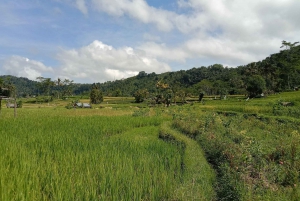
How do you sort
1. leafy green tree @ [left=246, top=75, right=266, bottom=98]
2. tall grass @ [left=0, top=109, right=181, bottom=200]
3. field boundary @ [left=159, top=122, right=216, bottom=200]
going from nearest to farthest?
tall grass @ [left=0, top=109, right=181, bottom=200] → field boundary @ [left=159, top=122, right=216, bottom=200] → leafy green tree @ [left=246, top=75, right=266, bottom=98]

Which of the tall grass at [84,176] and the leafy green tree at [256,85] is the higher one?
the leafy green tree at [256,85]

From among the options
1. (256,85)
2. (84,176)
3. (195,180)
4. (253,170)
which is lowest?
(195,180)

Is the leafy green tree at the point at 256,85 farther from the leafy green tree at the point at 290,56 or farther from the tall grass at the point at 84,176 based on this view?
the tall grass at the point at 84,176

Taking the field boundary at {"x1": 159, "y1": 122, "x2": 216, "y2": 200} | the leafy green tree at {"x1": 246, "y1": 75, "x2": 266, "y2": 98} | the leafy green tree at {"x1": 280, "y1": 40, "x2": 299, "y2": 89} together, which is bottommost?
the field boundary at {"x1": 159, "y1": 122, "x2": 216, "y2": 200}

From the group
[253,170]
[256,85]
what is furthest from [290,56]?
[253,170]

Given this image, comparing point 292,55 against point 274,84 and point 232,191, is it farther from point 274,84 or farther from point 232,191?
point 232,191

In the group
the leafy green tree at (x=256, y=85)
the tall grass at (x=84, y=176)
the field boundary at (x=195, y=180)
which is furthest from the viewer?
the leafy green tree at (x=256, y=85)

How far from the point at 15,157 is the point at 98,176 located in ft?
8.01

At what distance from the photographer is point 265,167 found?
636cm

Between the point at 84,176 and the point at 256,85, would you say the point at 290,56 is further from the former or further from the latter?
the point at 84,176

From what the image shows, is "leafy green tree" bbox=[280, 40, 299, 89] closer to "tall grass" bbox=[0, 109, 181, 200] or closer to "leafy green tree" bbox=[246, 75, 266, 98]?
"leafy green tree" bbox=[246, 75, 266, 98]

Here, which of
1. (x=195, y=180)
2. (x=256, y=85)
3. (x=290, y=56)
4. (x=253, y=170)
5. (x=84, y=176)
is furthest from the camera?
(x=290, y=56)

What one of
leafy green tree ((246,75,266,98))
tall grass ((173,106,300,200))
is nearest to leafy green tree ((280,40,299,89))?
leafy green tree ((246,75,266,98))

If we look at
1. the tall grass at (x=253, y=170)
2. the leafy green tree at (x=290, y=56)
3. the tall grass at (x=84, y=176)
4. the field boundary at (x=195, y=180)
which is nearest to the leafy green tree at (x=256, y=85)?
the leafy green tree at (x=290, y=56)
